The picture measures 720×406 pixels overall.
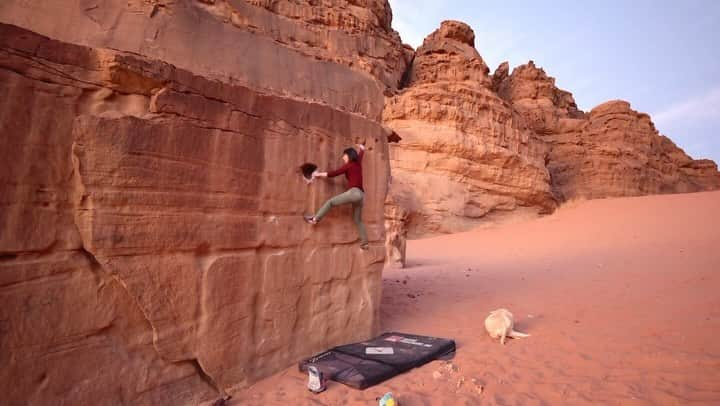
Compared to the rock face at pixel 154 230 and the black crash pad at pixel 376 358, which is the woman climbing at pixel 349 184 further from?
the black crash pad at pixel 376 358

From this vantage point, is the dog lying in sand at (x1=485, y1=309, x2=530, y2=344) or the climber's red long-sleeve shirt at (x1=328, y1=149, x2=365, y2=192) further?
the dog lying in sand at (x1=485, y1=309, x2=530, y2=344)

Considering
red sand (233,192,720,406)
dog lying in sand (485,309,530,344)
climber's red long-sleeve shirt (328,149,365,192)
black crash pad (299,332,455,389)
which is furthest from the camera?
dog lying in sand (485,309,530,344)

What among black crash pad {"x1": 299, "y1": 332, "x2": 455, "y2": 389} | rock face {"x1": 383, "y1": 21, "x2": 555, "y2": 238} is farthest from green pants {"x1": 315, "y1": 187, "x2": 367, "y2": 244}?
rock face {"x1": 383, "y1": 21, "x2": 555, "y2": 238}

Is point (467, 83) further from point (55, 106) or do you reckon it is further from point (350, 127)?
point (55, 106)

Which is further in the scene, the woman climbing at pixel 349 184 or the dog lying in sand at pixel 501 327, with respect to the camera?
the dog lying in sand at pixel 501 327

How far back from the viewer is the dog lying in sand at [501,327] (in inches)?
185

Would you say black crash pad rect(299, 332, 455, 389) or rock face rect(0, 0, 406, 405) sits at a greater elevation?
rock face rect(0, 0, 406, 405)

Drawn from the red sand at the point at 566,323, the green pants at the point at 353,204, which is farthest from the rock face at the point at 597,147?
the green pants at the point at 353,204

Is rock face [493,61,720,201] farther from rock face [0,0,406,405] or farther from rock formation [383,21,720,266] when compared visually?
rock face [0,0,406,405]

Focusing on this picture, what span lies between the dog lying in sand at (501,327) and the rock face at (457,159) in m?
10.8

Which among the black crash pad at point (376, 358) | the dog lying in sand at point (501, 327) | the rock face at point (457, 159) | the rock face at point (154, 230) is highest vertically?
the rock face at point (457, 159)

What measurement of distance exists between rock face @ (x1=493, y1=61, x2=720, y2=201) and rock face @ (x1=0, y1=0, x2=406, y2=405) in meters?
22.0

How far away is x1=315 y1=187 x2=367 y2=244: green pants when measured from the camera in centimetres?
419

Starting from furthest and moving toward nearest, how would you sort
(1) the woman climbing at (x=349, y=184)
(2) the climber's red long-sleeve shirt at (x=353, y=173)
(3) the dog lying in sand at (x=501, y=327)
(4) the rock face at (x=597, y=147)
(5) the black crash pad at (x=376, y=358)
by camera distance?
(4) the rock face at (x=597, y=147) → (3) the dog lying in sand at (x=501, y=327) → (2) the climber's red long-sleeve shirt at (x=353, y=173) → (1) the woman climbing at (x=349, y=184) → (5) the black crash pad at (x=376, y=358)
